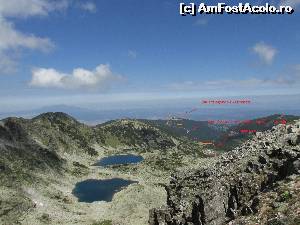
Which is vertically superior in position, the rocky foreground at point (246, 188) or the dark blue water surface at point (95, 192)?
the rocky foreground at point (246, 188)

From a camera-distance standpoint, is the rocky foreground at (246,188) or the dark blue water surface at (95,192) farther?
the dark blue water surface at (95,192)

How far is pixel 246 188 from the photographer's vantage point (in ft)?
182

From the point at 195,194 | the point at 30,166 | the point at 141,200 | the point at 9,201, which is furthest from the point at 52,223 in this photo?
the point at 195,194

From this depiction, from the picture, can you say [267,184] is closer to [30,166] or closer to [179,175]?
[179,175]

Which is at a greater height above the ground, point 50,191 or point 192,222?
point 192,222

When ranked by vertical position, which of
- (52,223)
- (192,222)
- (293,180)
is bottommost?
(52,223)

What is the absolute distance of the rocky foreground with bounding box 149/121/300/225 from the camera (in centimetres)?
4194

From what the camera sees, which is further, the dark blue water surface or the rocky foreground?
the dark blue water surface

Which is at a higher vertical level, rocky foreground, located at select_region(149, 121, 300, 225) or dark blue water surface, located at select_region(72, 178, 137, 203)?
rocky foreground, located at select_region(149, 121, 300, 225)

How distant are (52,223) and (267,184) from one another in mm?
99166

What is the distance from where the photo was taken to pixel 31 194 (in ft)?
545

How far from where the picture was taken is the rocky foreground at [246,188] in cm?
4194

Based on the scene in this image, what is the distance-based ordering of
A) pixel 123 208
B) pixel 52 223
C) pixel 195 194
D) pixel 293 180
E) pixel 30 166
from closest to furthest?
pixel 293 180, pixel 195 194, pixel 52 223, pixel 123 208, pixel 30 166

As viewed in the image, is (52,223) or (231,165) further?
(52,223)
